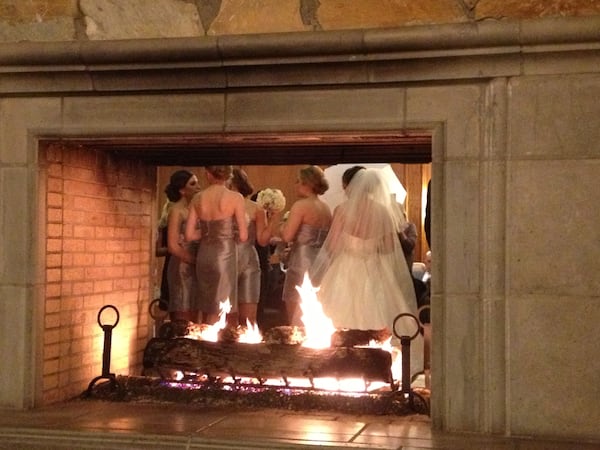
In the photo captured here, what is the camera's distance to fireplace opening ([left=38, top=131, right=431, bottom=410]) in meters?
6.16

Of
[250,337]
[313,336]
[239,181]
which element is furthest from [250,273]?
[313,336]

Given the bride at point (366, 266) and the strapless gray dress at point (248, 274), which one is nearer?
the bride at point (366, 266)

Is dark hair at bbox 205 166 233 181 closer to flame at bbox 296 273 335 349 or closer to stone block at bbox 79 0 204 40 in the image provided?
flame at bbox 296 273 335 349

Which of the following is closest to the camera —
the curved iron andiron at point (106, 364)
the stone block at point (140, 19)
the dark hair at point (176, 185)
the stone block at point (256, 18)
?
the stone block at point (256, 18)

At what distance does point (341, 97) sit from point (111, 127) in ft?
4.95

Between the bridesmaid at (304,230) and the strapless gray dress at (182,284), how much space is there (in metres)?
0.89

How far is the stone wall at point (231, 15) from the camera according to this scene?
5234mm

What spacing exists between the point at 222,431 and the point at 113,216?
2555 millimetres

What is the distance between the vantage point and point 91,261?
6770 mm

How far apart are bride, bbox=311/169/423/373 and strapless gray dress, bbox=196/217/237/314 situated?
0.80 m

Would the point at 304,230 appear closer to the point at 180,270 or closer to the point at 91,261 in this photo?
the point at 180,270

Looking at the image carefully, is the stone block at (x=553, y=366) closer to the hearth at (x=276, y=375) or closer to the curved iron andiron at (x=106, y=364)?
the hearth at (x=276, y=375)

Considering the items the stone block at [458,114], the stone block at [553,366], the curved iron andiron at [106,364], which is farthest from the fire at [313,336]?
the stone block at [458,114]

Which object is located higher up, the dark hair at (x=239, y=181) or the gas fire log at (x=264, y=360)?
the dark hair at (x=239, y=181)
